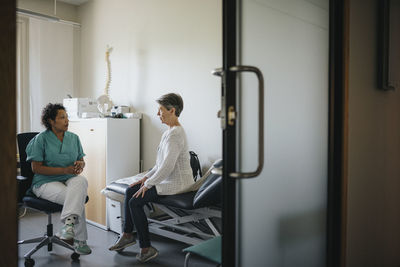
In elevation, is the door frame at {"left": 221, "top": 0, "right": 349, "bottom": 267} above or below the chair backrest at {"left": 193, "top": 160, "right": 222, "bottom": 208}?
above

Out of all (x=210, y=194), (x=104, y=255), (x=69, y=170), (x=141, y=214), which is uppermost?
(x=69, y=170)

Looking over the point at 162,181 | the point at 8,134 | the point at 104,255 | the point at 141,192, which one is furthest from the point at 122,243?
the point at 8,134

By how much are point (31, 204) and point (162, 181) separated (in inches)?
41.1

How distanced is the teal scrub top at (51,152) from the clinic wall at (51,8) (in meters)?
2.18

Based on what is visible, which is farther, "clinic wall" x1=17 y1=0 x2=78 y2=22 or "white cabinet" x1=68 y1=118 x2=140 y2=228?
"clinic wall" x1=17 y1=0 x2=78 y2=22

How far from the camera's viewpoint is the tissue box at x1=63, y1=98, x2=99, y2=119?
408cm

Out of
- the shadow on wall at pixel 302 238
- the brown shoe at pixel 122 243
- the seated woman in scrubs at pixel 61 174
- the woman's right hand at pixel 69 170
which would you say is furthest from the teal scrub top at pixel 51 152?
the shadow on wall at pixel 302 238

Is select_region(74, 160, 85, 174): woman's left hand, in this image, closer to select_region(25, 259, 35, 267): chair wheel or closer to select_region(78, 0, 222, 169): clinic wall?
select_region(25, 259, 35, 267): chair wheel

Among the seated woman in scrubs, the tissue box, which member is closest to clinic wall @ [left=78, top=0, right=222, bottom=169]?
the tissue box

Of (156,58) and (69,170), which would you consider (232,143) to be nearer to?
(69,170)

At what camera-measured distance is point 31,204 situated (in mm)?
2750

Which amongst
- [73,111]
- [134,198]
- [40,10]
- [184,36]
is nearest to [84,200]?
[134,198]

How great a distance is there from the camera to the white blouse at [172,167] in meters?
2.84

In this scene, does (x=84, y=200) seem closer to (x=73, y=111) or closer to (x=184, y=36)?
(x=73, y=111)
